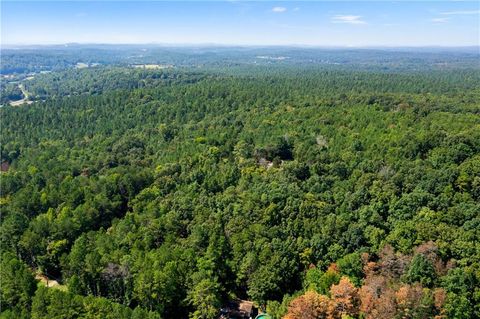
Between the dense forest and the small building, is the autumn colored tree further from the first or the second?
the small building

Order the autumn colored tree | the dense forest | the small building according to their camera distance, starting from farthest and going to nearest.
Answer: the small building
the dense forest
the autumn colored tree

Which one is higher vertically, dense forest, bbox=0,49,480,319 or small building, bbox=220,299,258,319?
dense forest, bbox=0,49,480,319

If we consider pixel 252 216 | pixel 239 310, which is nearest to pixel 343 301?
pixel 239 310

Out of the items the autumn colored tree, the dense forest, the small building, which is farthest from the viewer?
the small building

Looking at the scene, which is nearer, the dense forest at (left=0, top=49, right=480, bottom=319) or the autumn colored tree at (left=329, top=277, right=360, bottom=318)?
the autumn colored tree at (left=329, top=277, right=360, bottom=318)

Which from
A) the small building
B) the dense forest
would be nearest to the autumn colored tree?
the dense forest

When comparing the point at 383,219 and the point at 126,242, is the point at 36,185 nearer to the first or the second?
the point at 126,242

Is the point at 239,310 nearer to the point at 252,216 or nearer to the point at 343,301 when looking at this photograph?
the point at 343,301

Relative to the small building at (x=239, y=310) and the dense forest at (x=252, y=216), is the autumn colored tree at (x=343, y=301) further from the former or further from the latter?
the small building at (x=239, y=310)

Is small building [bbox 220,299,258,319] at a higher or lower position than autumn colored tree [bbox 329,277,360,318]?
lower
